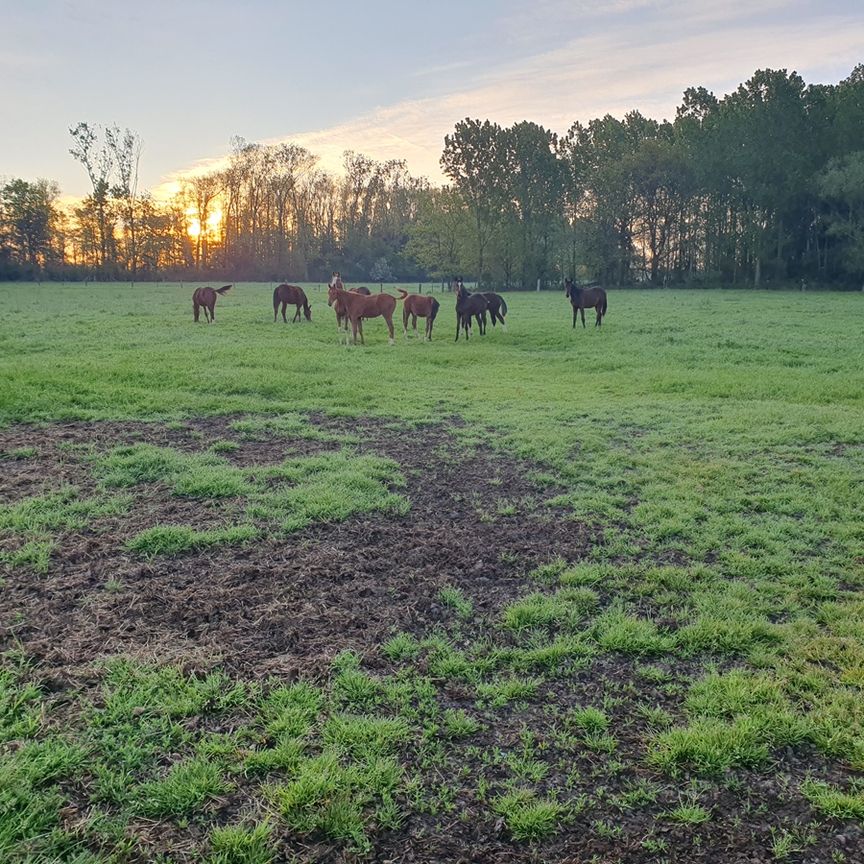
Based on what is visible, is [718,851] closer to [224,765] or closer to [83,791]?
[224,765]

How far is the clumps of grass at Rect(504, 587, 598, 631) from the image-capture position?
4.10 metres

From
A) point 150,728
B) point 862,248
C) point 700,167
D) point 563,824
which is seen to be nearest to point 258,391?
point 150,728

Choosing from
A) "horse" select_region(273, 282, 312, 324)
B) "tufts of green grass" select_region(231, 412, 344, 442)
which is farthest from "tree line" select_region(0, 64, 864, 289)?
"tufts of green grass" select_region(231, 412, 344, 442)

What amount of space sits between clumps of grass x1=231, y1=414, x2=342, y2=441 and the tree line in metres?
42.7

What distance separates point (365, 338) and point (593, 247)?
36596 millimetres

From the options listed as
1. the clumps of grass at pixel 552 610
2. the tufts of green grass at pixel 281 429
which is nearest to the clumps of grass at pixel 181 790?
the clumps of grass at pixel 552 610

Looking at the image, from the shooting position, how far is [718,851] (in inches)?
96.5

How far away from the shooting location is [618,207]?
51781 mm

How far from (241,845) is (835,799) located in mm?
2484

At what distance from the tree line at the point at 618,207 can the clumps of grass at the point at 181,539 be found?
154 feet

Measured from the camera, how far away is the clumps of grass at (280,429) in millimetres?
8688

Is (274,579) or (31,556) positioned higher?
(31,556)

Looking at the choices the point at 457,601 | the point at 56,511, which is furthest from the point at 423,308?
the point at 457,601

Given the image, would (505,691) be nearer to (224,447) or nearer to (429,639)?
(429,639)
